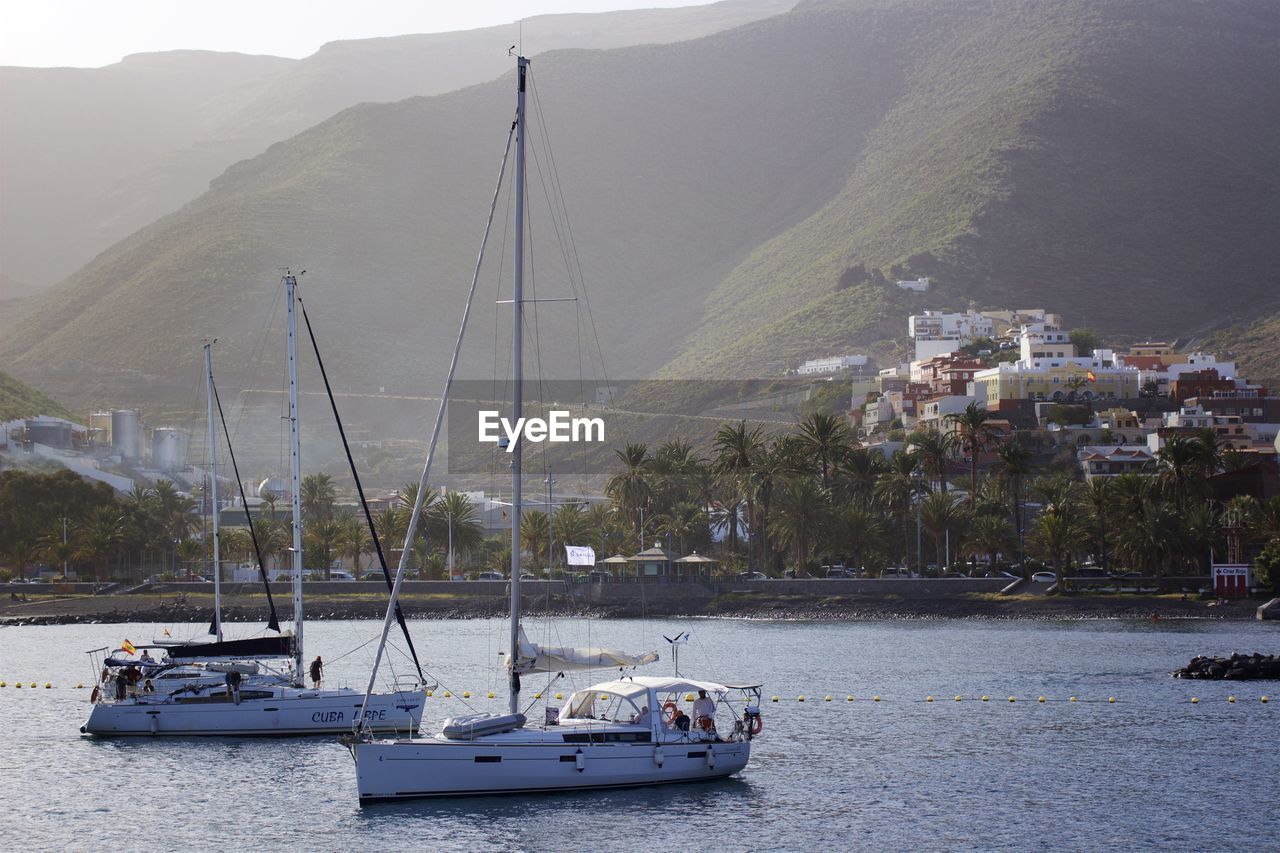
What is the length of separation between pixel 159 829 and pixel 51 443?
16692cm

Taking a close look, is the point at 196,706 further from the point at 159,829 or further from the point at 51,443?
the point at 51,443

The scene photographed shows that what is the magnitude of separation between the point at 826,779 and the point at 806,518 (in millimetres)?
78103

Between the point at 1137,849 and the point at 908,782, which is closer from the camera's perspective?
the point at 1137,849

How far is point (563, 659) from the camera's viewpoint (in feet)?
154

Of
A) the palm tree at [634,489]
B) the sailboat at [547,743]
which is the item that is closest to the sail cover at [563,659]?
the sailboat at [547,743]

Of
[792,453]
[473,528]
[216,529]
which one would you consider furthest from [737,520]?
[216,529]

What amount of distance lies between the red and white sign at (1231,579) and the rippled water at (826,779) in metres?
34.0

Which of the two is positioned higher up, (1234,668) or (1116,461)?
(1116,461)

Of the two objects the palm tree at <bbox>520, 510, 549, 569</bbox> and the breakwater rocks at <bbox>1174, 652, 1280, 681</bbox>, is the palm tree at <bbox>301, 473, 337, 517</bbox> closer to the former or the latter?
the palm tree at <bbox>520, 510, 549, 569</bbox>

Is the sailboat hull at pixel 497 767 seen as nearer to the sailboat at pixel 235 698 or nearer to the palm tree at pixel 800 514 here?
the sailboat at pixel 235 698

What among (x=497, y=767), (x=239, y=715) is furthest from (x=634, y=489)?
(x=497, y=767)

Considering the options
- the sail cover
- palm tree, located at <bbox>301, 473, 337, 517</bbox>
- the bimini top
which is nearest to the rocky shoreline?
palm tree, located at <bbox>301, 473, 337, 517</bbox>

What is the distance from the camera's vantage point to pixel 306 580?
5408 inches

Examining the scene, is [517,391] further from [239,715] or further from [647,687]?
[239,715]
